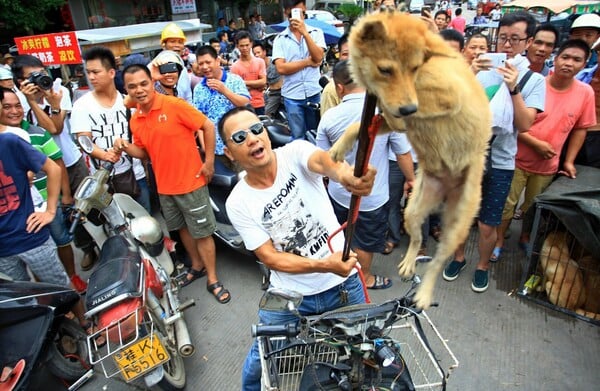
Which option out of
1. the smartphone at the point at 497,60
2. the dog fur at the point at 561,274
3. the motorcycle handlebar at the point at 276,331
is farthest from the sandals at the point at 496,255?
the motorcycle handlebar at the point at 276,331

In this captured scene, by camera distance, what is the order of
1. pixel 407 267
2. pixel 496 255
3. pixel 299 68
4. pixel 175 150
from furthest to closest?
pixel 299 68 → pixel 496 255 → pixel 175 150 → pixel 407 267

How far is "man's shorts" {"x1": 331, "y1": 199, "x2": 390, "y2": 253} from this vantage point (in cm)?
327

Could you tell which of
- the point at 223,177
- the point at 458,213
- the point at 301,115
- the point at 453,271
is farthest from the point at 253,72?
the point at 458,213

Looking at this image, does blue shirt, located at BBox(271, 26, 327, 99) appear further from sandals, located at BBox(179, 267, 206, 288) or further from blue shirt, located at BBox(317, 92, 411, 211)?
sandals, located at BBox(179, 267, 206, 288)

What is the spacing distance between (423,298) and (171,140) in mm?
2634

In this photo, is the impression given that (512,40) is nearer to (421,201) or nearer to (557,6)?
(421,201)

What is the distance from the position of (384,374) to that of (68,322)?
8.68 ft

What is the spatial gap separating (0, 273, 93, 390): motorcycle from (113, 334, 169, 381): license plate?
1.92ft

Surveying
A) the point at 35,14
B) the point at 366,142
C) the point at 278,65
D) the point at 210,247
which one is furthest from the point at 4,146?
the point at 35,14

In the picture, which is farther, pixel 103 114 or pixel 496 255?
pixel 496 255

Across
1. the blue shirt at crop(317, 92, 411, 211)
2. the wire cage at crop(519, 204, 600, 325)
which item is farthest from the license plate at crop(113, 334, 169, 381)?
the wire cage at crop(519, 204, 600, 325)

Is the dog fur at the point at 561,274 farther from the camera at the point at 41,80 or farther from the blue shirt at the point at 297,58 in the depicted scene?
the camera at the point at 41,80

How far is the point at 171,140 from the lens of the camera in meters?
3.37

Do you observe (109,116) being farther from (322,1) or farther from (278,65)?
(322,1)
